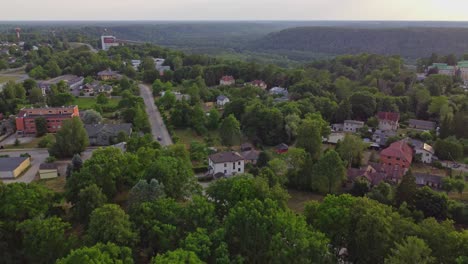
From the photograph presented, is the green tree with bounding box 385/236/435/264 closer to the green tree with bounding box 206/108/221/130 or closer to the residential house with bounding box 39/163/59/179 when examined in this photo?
the residential house with bounding box 39/163/59/179

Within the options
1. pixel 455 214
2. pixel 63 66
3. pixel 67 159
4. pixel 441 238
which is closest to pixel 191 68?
pixel 63 66

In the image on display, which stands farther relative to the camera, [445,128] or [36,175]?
[445,128]

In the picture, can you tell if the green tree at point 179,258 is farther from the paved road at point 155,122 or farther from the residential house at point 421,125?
the residential house at point 421,125

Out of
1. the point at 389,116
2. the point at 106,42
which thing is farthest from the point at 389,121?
the point at 106,42

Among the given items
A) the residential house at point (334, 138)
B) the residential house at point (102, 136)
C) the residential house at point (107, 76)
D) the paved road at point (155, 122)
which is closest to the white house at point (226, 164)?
the paved road at point (155, 122)

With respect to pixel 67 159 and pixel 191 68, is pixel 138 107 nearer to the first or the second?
pixel 67 159

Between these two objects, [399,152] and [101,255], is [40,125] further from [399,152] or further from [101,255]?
[399,152]
